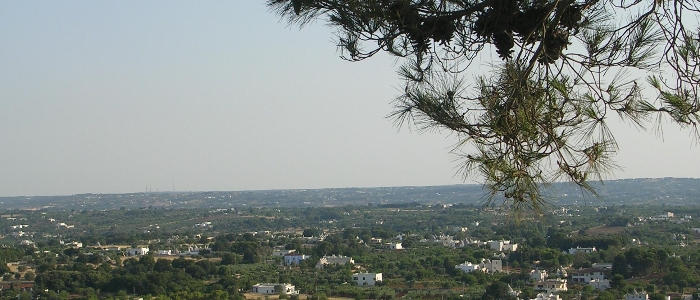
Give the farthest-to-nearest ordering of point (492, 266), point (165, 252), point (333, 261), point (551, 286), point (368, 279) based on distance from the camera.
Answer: point (165, 252)
point (333, 261)
point (492, 266)
point (368, 279)
point (551, 286)

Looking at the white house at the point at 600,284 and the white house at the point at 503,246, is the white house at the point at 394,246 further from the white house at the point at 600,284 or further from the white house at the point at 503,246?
the white house at the point at 600,284

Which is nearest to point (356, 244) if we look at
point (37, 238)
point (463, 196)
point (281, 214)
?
point (37, 238)

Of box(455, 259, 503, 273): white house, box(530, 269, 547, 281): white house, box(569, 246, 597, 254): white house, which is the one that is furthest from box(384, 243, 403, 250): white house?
box(530, 269, 547, 281): white house

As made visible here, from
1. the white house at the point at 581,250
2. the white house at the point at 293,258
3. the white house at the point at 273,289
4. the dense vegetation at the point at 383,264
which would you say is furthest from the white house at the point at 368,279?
the white house at the point at 581,250

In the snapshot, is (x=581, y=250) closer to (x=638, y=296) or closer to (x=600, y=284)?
(x=600, y=284)

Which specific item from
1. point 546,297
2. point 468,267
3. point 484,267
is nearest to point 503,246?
point 484,267
